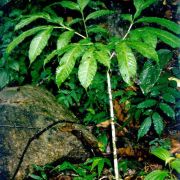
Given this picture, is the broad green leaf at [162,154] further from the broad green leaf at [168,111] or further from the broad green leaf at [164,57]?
the broad green leaf at [168,111]

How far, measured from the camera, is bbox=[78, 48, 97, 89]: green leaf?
1757 millimetres

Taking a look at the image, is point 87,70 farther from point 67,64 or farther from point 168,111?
point 168,111

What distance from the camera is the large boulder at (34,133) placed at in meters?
2.64

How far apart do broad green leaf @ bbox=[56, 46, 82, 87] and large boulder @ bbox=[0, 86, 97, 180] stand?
1.01 meters

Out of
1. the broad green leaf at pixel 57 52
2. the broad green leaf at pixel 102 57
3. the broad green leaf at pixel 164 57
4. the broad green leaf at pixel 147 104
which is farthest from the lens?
the broad green leaf at pixel 147 104

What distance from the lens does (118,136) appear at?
3.36m

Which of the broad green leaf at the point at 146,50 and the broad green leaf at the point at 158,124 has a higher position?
the broad green leaf at the point at 146,50

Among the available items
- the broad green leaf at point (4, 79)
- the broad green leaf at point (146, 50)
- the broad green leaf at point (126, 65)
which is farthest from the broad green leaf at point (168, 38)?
the broad green leaf at point (4, 79)

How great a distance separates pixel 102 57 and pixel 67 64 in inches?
8.4

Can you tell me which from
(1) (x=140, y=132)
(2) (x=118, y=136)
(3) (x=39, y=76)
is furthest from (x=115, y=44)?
(3) (x=39, y=76)

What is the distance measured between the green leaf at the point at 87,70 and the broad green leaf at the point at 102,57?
0.03 meters

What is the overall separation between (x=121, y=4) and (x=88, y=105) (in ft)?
5.27

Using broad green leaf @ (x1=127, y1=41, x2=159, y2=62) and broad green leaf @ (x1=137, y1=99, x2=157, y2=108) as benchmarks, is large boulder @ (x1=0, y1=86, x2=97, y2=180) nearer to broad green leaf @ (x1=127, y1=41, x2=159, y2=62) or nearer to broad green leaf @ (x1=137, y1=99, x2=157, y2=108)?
broad green leaf @ (x1=137, y1=99, x2=157, y2=108)

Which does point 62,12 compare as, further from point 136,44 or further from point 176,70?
point 136,44
